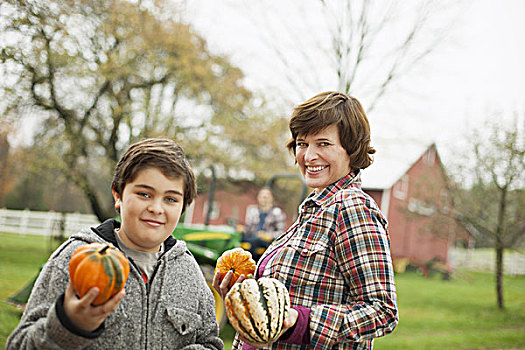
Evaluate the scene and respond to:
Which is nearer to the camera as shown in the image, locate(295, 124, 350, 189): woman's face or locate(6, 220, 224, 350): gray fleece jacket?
locate(6, 220, 224, 350): gray fleece jacket

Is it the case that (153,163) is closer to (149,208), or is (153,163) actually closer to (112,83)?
(149,208)

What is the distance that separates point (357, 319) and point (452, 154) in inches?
540

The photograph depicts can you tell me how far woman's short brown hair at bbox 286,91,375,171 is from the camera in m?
2.16

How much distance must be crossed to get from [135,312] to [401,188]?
26744 mm

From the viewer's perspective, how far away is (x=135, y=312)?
182cm

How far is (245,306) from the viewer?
5.89ft

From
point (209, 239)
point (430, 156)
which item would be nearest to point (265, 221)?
point (209, 239)

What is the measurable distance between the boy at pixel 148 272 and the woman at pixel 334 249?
0.24 m

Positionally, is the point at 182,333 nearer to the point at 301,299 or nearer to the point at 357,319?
the point at 301,299

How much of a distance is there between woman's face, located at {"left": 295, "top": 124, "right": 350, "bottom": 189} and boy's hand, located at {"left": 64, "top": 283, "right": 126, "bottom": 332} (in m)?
1.06

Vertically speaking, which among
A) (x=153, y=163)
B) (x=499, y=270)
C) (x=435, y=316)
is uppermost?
(x=153, y=163)

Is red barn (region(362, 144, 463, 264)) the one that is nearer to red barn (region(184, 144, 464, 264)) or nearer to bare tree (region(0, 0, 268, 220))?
red barn (region(184, 144, 464, 264))

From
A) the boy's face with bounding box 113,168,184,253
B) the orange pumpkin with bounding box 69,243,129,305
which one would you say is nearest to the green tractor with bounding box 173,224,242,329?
the boy's face with bounding box 113,168,184,253

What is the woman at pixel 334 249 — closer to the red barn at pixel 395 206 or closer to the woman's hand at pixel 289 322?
the woman's hand at pixel 289 322
